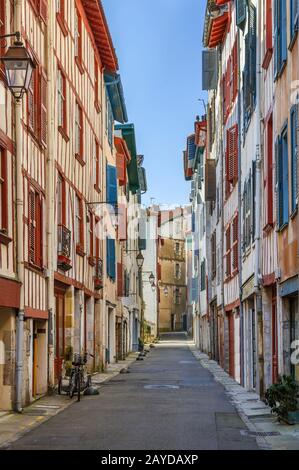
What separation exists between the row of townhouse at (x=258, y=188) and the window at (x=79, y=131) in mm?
4288

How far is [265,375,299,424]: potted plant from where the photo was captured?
523 inches

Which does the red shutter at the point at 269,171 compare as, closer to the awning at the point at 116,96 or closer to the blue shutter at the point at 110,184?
the blue shutter at the point at 110,184

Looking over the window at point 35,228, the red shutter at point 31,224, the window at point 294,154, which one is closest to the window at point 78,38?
the window at point 35,228

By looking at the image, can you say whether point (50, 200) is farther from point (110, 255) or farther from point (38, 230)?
point (110, 255)

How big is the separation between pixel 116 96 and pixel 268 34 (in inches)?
758

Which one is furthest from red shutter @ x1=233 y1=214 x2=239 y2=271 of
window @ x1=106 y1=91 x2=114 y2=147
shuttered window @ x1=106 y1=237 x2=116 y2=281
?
window @ x1=106 y1=91 x2=114 y2=147

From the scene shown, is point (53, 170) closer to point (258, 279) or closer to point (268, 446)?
point (258, 279)

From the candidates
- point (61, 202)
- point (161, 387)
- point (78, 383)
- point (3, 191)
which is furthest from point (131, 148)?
point (3, 191)

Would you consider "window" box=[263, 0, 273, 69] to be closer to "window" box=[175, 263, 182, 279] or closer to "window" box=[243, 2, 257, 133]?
"window" box=[243, 2, 257, 133]

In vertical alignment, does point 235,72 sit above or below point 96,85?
below

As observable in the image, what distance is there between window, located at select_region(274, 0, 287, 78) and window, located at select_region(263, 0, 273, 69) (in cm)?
100

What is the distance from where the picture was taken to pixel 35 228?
19.1 m

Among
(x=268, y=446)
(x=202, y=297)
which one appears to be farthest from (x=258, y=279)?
(x=202, y=297)

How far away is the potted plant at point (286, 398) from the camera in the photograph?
13.3m
